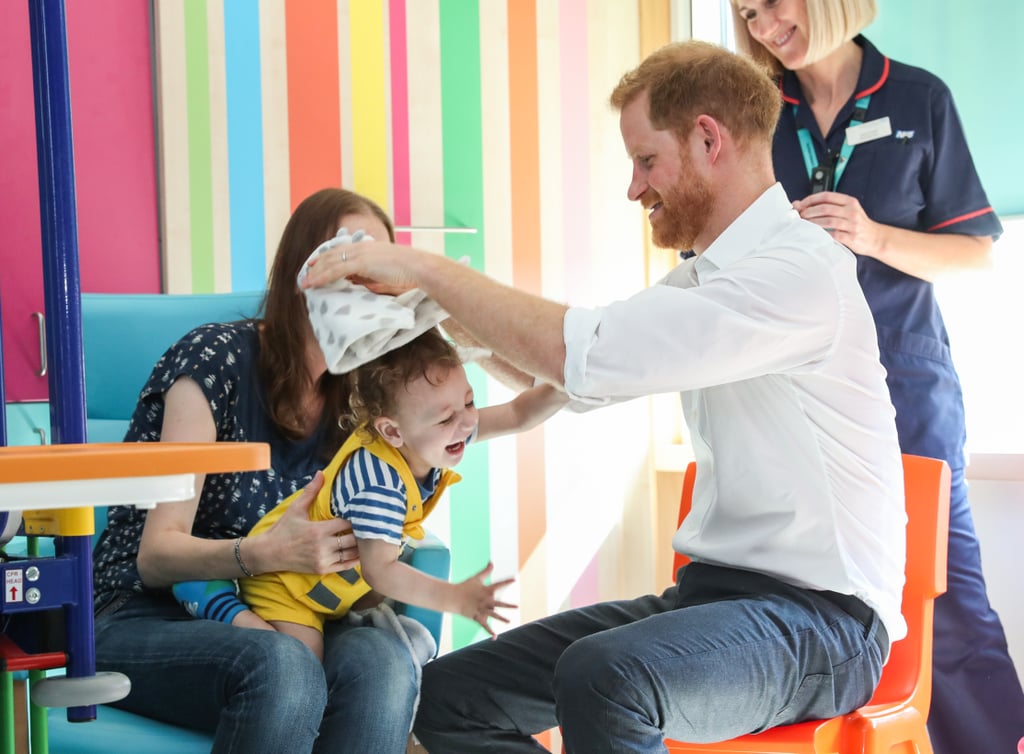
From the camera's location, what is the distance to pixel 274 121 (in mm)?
3008

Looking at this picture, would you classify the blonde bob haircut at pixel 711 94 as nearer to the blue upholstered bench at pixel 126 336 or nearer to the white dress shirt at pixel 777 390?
the white dress shirt at pixel 777 390

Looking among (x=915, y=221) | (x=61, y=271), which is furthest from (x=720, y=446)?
(x=915, y=221)

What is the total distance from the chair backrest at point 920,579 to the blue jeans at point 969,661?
2.35 feet

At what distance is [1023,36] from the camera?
113 inches

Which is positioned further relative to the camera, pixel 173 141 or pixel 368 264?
pixel 173 141

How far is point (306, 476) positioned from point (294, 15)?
67.2 inches

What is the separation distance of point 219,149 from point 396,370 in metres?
1.56

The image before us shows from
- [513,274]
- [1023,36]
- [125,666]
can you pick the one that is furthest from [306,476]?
[1023,36]

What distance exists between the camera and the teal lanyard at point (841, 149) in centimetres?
237

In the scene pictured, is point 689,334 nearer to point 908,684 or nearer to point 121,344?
point 908,684

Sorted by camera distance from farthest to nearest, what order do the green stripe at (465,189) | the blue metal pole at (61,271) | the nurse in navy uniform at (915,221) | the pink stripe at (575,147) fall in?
the pink stripe at (575,147) → the green stripe at (465,189) → the nurse in navy uniform at (915,221) → the blue metal pole at (61,271)

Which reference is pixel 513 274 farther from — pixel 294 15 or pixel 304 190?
pixel 294 15

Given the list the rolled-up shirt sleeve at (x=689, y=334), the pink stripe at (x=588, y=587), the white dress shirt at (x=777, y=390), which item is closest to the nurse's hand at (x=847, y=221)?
the white dress shirt at (x=777, y=390)

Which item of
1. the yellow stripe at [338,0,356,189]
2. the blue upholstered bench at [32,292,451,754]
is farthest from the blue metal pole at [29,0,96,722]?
the yellow stripe at [338,0,356,189]
